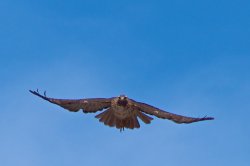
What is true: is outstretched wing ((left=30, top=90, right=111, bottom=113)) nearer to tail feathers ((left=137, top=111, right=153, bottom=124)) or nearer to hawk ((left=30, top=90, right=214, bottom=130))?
hawk ((left=30, top=90, right=214, bottom=130))

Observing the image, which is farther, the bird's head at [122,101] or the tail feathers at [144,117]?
the tail feathers at [144,117]

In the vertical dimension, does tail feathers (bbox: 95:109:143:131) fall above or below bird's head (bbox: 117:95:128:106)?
below

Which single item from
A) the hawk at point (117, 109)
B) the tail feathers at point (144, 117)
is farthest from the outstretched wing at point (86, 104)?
the tail feathers at point (144, 117)

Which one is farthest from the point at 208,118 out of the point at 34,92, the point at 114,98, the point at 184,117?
the point at 34,92

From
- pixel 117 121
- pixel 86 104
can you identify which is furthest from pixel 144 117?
pixel 86 104

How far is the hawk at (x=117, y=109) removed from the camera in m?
41.4

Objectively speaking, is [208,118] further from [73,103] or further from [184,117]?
[73,103]

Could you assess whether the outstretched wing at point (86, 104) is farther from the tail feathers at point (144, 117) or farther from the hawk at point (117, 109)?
the tail feathers at point (144, 117)

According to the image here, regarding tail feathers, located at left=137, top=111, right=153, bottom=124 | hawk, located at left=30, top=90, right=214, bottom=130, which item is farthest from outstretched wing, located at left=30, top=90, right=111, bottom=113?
tail feathers, located at left=137, top=111, right=153, bottom=124

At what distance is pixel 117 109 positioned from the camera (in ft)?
136

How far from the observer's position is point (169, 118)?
1649 inches

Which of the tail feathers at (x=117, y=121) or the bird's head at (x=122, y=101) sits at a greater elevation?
the bird's head at (x=122, y=101)

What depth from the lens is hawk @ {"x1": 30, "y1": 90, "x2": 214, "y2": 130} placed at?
136 ft

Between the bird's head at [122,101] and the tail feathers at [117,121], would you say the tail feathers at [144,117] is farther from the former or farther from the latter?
the bird's head at [122,101]
